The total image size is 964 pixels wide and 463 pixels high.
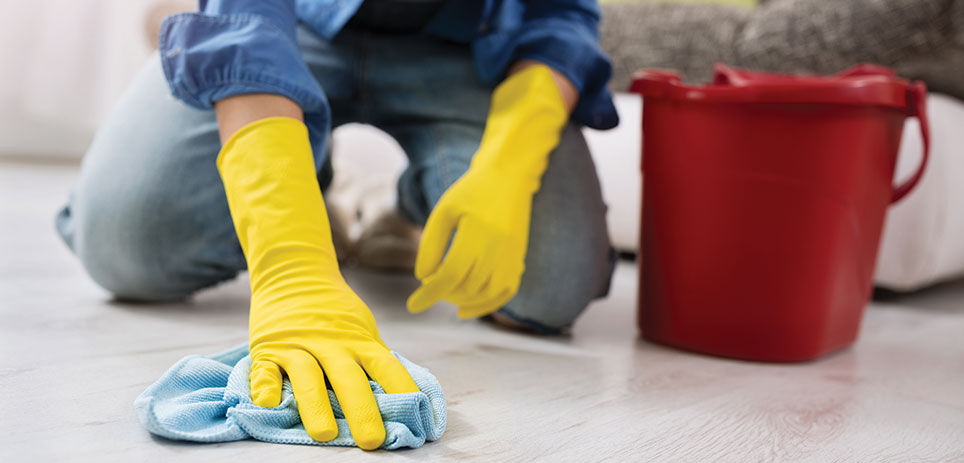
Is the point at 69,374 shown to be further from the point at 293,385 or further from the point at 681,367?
the point at 681,367

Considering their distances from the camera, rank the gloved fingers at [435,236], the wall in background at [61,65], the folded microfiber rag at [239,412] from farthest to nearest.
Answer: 1. the wall in background at [61,65]
2. the gloved fingers at [435,236]
3. the folded microfiber rag at [239,412]

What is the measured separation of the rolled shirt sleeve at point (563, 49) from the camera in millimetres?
1037

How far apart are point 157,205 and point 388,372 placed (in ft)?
1.65

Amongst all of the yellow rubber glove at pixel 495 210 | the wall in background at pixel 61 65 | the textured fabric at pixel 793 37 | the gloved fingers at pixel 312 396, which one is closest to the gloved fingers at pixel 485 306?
the yellow rubber glove at pixel 495 210

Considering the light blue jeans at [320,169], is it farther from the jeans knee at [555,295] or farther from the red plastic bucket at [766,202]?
the red plastic bucket at [766,202]

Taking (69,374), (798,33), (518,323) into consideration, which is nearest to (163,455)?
(69,374)

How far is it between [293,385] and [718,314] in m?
0.59

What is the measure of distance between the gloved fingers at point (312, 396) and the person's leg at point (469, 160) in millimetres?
450

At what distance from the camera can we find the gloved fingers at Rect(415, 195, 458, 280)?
89cm

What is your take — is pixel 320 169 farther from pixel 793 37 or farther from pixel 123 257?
pixel 793 37

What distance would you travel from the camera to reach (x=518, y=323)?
1.09 meters

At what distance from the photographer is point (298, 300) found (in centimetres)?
70

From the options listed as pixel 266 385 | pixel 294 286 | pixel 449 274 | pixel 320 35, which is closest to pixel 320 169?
pixel 320 35

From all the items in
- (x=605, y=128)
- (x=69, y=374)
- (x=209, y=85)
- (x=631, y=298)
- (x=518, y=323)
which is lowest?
(x=631, y=298)
